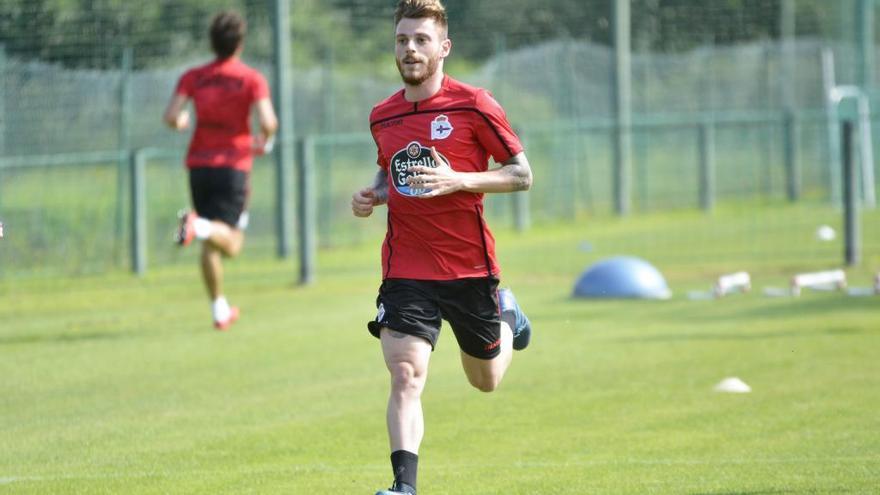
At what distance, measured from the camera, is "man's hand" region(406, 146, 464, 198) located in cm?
666

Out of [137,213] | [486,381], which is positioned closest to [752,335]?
[486,381]

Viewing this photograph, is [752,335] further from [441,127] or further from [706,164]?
[706,164]

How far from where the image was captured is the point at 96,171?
64.3 feet

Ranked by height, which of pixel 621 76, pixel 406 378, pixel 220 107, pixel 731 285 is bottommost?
pixel 731 285

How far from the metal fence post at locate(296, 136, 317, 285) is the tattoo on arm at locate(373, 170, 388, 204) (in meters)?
10.3

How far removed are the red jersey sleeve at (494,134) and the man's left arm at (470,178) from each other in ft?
0.12

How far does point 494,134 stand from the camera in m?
7.11

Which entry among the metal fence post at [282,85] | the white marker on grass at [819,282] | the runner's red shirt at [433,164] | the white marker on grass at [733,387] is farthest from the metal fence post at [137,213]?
the runner's red shirt at [433,164]

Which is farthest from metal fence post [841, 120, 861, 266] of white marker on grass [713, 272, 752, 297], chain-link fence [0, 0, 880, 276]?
white marker on grass [713, 272, 752, 297]

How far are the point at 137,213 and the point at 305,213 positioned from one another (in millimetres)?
2510

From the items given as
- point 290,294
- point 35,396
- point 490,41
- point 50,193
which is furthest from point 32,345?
point 490,41

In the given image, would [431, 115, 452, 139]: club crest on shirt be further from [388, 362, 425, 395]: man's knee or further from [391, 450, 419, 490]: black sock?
[391, 450, 419, 490]: black sock

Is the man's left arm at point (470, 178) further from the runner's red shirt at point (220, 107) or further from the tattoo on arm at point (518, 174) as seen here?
the runner's red shirt at point (220, 107)

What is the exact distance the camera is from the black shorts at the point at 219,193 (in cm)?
1349
